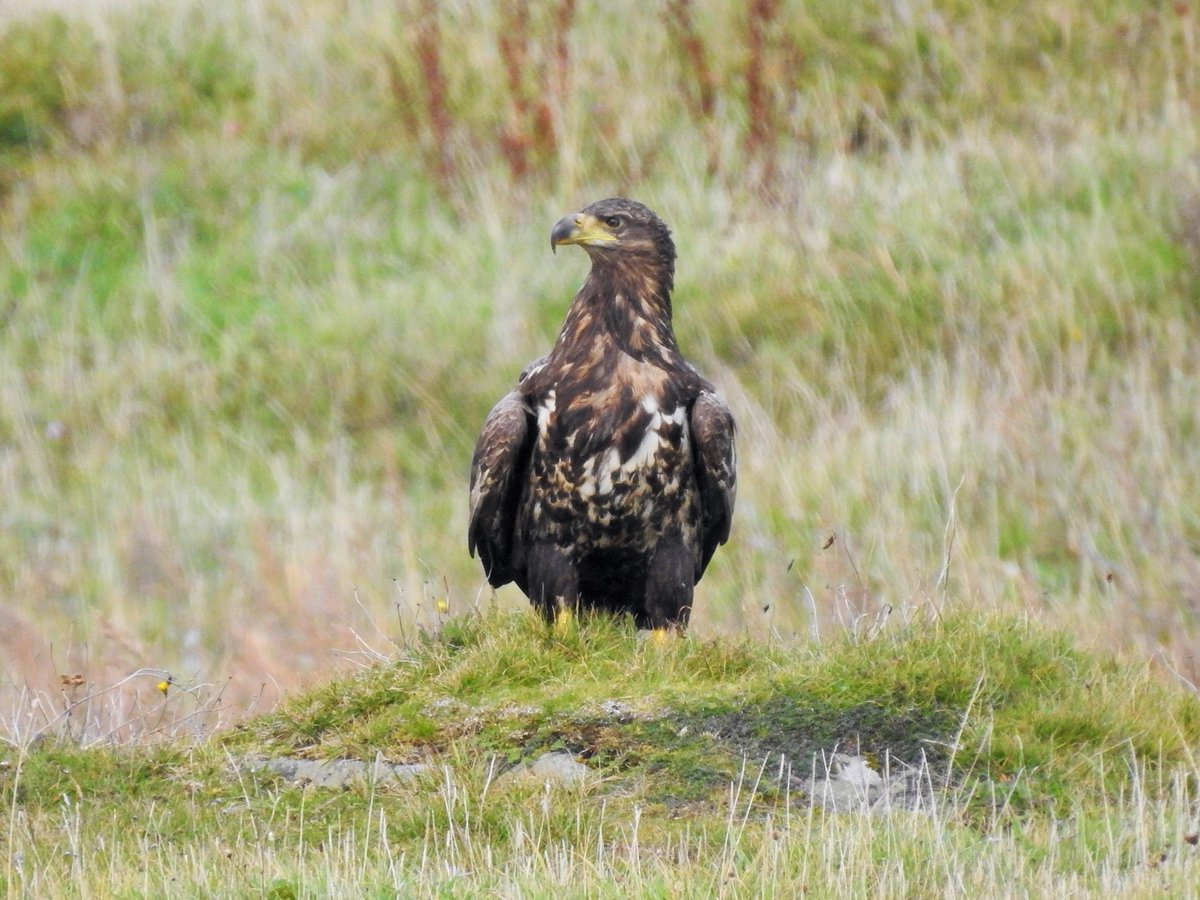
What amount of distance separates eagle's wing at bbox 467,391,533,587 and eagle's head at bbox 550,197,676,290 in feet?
1.77

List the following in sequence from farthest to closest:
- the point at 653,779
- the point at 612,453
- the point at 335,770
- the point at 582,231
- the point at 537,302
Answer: the point at 537,302
the point at 582,231
the point at 612,453
the point at 335,770
the point at 653,779

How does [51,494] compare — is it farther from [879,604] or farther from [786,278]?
[879,604]

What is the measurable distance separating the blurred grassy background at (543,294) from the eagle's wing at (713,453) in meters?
0.81

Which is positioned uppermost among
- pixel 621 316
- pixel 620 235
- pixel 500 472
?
pixel 620 235

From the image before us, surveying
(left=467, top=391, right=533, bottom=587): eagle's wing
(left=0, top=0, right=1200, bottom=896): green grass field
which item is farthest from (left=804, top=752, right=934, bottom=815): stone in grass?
(left=467, top=391, right=533, bottom=587): eagle's wing

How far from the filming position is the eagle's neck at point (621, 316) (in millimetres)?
6109

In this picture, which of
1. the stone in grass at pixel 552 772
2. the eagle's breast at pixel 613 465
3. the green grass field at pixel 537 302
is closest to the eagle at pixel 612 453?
the eagle's breast at pixel 613 465

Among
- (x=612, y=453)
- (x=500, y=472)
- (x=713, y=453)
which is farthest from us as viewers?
(x=500, y=472)

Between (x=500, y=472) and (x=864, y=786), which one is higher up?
(x=500, y=472)

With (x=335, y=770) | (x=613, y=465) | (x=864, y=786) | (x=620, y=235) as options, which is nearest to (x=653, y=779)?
(x=864, y=786)

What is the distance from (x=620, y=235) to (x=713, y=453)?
83 centimetres

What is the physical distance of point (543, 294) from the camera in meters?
11.3

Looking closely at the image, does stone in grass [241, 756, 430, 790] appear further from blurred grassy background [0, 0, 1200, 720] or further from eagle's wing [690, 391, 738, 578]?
blurred grassy background [0, 0, 1200, 720]

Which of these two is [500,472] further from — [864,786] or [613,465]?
[864,786]
